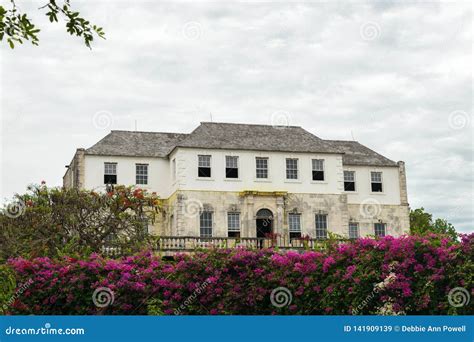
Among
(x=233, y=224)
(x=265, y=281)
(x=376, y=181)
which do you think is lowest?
(x=265, y=281)

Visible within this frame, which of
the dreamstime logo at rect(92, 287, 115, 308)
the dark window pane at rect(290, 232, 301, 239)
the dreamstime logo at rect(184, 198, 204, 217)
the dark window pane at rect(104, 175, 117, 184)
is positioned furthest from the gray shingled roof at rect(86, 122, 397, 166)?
the dreamstime logo at rect(92, 287, 115, 308)

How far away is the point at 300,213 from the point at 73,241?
1849 centimetres

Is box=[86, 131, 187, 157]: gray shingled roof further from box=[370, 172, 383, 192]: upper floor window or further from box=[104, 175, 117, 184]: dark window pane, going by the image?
box=[370, 172, 383, 192]: upper floor window

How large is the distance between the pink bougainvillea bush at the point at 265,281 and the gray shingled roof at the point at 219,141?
28551 millimetres

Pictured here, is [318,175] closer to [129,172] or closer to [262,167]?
[262,167]

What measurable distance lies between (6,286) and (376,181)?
37539 mm

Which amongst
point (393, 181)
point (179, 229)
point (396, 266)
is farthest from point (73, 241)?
point (393, 181)

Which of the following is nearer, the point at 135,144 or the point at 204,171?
the point at 204,171

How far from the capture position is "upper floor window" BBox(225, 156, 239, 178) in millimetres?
45000

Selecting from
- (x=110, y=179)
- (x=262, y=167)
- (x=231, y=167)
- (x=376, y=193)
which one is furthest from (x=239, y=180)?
(x=376, y=193)

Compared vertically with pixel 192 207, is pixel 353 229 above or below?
below

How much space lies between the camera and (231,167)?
148 feet

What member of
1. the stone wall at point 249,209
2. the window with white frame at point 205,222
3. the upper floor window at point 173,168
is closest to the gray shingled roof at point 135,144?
the upper floor window at point 173,168

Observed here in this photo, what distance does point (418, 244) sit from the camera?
13758mm
